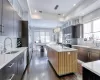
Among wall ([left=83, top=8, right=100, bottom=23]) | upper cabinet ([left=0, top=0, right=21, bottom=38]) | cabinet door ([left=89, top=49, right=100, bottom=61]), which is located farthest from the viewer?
wall ([left=83, top=8, right=100, bottom=23])

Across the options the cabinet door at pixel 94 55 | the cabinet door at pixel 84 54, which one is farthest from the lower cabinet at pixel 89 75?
the cabinet door at pixel 84 54

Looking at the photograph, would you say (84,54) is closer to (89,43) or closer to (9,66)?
(89,43)

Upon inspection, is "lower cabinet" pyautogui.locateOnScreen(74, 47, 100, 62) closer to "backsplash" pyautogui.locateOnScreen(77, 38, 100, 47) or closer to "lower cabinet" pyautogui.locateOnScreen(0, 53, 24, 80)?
"backsplash" pyautogui.locateOnScreen(77, 38, 100, 47)

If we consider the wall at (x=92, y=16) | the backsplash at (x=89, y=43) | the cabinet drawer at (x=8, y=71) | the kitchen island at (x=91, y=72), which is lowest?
the cabinet drawer at (x=8, y=71)

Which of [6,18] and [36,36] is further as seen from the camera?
[36,36]

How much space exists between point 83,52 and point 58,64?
2311mm

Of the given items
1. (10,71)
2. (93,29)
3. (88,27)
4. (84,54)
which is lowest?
(84,54)

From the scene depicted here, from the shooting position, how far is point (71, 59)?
3.01m

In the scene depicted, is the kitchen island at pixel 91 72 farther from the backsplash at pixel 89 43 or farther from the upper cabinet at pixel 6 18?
the backsplash at pixel 89 43

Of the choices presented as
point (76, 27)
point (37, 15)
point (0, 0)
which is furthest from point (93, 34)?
point (0, 0)

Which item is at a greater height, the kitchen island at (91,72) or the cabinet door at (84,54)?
the kitchen island at (91,72)

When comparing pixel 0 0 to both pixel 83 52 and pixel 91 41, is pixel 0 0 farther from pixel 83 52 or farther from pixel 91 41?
pixel 91 41

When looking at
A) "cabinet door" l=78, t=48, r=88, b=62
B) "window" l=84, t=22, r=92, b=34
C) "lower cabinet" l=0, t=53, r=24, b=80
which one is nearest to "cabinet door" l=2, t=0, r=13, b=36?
"lower cabinet" l=0, t=53, r=24, b=80

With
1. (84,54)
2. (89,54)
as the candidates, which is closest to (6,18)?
(89,54)
